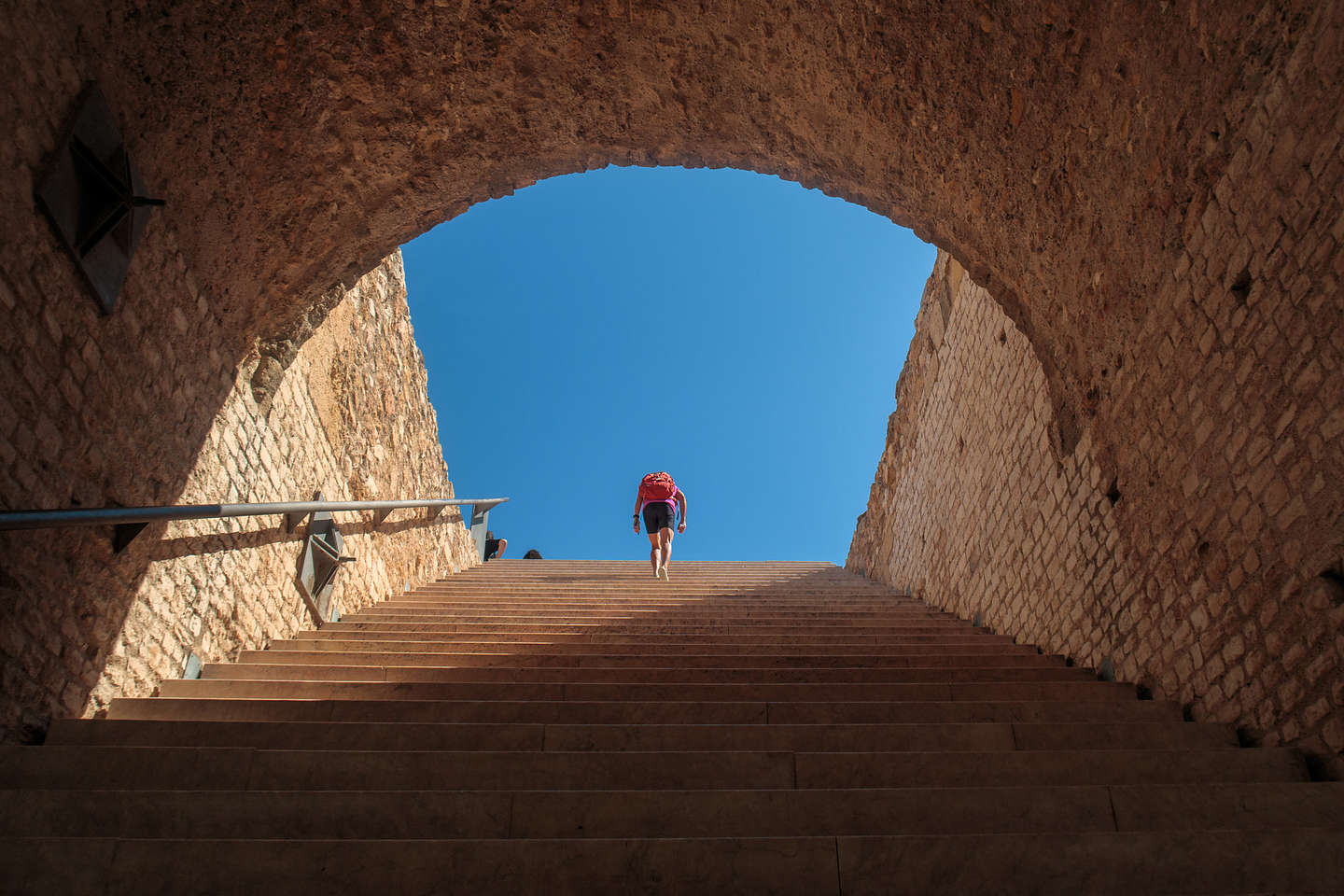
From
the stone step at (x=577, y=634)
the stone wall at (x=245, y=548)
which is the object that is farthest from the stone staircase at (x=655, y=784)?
the stone step at (x=577, y=634)

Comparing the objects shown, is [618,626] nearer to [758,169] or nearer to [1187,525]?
→ [758,169]

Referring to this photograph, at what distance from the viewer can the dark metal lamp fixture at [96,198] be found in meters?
2.89

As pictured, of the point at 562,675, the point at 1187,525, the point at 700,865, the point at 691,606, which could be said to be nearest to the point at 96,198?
the point at 562,675

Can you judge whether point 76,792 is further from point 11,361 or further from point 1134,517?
point 1134,517

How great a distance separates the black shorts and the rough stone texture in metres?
4.65

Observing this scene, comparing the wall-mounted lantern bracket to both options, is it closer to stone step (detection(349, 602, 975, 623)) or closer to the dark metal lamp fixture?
stone step (detection(349, 602, 975, 623))

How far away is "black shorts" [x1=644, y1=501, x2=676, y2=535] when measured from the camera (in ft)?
29.0

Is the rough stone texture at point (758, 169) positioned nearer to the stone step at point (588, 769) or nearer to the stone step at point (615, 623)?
the stone step at point (588, 769)

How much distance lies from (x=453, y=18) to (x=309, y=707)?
9.30 ft

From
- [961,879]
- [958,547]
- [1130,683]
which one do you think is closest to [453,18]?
[961,879]

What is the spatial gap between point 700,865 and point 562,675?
2208 millimetres

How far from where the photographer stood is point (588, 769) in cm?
268

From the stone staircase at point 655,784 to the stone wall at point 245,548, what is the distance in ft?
0.65

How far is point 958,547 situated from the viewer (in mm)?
6758
